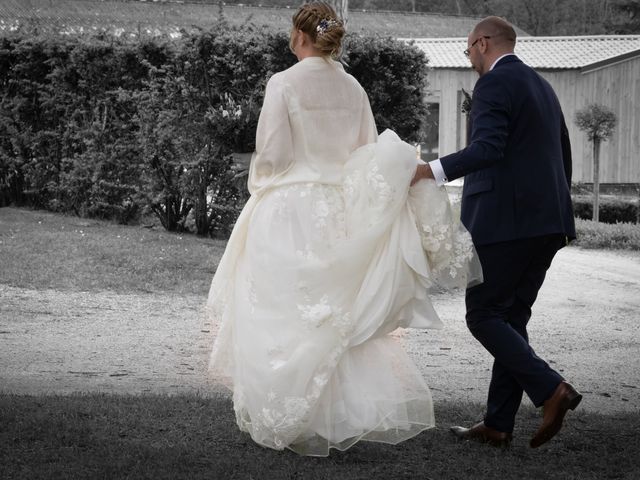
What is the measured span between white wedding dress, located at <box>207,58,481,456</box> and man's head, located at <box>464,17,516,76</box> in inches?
22.7

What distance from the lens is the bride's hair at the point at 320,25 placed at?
4.58 m

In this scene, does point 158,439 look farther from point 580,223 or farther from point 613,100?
point 613,100

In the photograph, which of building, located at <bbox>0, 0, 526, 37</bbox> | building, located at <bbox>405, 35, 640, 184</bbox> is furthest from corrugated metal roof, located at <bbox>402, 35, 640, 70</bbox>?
building, located at <bbox>0, 0, 526, 37</bbox>

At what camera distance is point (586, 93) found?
25828 millimetres

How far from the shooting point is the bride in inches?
174

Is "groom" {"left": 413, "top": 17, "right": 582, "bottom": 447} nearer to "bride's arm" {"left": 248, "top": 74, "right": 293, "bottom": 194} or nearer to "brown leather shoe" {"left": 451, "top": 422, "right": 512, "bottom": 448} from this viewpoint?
"brown leather shoe" {"left": 451, "top": 422, "right": 512, "bottom": 448}

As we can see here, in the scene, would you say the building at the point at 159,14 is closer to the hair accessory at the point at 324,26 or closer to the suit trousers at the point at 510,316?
the hair accessory at the point at 324,26

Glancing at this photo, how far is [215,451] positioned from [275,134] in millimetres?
1524

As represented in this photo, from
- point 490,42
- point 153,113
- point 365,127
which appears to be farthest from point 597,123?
point 365,127

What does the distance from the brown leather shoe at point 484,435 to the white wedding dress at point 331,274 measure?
1.53ft

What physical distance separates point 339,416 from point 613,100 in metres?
23.3

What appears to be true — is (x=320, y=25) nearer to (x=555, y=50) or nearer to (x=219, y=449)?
(x=219, y=449)

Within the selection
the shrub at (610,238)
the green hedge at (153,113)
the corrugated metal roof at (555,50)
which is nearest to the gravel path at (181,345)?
the green hedge at (153,113)

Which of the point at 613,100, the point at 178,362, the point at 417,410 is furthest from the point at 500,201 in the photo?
the point at 613,100
